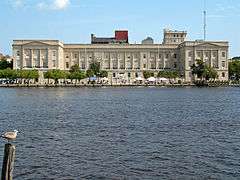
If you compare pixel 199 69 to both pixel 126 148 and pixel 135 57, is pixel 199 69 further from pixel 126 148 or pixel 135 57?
pixel 126 148

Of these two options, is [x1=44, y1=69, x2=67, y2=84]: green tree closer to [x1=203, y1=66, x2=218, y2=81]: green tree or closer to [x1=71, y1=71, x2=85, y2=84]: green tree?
[x1=71, y1=71, x2=85, y2=84]: green tree

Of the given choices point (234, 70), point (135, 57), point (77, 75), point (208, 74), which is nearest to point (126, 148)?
point (77, 75)

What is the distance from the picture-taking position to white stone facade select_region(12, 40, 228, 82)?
18100 cm

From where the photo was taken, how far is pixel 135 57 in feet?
632

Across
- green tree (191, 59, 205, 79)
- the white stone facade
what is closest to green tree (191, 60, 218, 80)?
green tree (191, 59, 205, 79)

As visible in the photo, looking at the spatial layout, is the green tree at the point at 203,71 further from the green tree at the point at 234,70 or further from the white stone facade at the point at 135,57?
the green tree at the point at 234,70

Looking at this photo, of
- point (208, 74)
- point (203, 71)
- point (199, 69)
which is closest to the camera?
point (203, 71)

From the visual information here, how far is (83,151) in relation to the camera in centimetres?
2936

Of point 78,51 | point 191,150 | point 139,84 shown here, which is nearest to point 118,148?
point 191,150

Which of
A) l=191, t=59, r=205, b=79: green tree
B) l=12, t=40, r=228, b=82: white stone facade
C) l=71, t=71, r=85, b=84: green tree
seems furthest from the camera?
l=12, t=40, r=228, b=82: white stone facade

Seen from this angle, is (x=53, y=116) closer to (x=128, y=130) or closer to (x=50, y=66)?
(x=128, y=130)

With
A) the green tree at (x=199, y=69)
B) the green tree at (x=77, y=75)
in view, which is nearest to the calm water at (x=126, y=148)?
the green tree at (x=77, y=75)

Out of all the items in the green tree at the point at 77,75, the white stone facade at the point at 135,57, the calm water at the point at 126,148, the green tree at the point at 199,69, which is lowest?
the calm water at the point at 126,148

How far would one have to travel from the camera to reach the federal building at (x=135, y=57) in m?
181
